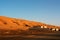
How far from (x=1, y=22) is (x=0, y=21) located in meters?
1.32

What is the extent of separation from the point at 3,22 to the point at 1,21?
1264mm

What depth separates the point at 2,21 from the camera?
5675cm

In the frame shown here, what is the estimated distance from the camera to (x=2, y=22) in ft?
183

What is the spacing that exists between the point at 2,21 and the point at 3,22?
3.29 feet

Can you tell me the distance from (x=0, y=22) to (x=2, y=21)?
6.19ft

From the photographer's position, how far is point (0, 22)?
54938 millimetres

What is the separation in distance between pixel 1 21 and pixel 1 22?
144 cm

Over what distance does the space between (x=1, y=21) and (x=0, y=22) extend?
6.16 ft

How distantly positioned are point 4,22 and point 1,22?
1.20 meters

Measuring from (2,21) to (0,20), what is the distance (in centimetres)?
130

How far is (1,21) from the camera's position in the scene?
2235 inches

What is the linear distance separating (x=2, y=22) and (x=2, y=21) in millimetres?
1019

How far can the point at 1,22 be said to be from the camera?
5541cm

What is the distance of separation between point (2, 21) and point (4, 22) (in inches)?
45.1
